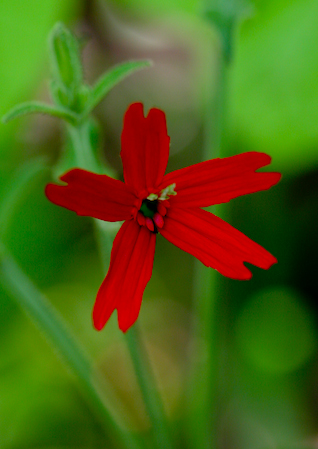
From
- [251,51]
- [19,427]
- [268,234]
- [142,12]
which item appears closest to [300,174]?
[268,234]

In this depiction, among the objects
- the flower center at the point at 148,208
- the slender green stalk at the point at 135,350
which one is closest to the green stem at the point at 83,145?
the slender green stalk at the point at 135,350

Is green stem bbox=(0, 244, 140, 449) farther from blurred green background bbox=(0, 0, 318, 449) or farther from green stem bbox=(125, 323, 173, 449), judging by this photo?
blurred green background bbox=(0, 0, 318, 449)

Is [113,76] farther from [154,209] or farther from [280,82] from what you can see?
[280,82]

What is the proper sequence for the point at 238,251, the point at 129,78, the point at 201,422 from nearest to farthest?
the point at 238,251 → the point at 201,422 → the point at 129,78

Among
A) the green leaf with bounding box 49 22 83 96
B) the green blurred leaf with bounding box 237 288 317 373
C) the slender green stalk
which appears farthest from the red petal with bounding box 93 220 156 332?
the green blurred leaf with bounding box 237 288 317 373

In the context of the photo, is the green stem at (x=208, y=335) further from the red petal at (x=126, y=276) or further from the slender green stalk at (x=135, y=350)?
the red petal at (x=126, y=276)

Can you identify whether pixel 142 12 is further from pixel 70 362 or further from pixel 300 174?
pixel 70 362
